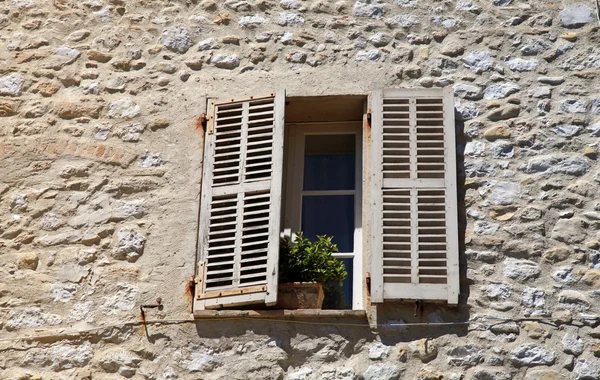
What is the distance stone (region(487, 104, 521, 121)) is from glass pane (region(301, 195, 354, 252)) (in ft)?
3.05

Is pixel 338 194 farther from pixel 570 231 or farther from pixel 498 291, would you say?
pixel 570 231

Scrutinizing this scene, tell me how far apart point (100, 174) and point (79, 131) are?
34 cm

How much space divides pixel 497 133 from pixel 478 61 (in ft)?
1.61

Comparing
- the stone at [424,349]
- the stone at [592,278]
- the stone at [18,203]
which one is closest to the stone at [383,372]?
the stone at [424,349]

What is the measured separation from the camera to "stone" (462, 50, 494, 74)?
6207mm

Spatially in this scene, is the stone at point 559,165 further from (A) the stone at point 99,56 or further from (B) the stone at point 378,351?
(A) the stone at point 99,56

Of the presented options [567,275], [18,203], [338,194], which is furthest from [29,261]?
[567,275]

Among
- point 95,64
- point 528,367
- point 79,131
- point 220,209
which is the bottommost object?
point 528,367

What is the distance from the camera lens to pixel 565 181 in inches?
229

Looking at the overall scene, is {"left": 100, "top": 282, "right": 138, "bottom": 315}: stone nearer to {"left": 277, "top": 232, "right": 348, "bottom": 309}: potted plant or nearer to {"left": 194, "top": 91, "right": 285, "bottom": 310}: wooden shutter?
{"left": 194, "top": 91, "right": 285, "bottom": 310}: wooden shutter

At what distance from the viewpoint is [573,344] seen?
17.6 ft

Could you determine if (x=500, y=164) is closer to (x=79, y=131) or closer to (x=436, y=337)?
(x=436, y=337)

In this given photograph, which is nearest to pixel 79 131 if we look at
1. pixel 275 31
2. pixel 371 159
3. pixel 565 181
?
pixel 275 31

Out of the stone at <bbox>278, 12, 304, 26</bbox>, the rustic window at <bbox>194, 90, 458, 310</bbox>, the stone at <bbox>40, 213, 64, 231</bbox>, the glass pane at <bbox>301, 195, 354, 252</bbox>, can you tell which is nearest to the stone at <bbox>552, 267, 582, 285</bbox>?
the rustic window at <bbox>194, 90, 458, 310</bbox>
